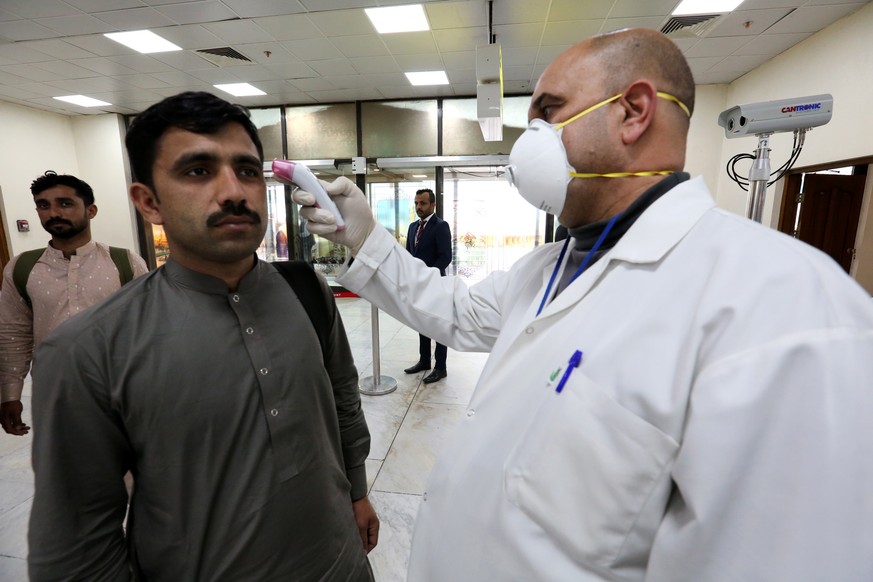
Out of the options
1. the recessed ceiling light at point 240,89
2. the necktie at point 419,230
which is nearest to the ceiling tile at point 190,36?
the recessed ceiling light at point 240,89

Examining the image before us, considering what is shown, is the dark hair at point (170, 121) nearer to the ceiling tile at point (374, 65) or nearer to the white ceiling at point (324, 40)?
the white ceiling at point (324, 40)

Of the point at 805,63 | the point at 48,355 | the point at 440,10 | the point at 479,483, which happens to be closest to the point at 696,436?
the point at 479,483

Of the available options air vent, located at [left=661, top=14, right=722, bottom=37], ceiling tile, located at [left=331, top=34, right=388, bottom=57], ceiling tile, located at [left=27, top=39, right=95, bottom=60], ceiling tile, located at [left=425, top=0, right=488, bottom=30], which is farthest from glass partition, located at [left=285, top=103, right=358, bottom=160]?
air vent, located at [left=661, top=14, right=722, bottom=37]

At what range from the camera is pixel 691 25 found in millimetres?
4305

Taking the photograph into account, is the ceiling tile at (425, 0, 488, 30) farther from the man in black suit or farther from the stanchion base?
the stanchion base

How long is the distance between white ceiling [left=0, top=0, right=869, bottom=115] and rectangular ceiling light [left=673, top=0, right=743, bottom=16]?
0.11m

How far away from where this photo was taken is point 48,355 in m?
0.75

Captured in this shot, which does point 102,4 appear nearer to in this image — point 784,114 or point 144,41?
point 144,41

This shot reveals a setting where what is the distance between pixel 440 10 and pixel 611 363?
14.6 ft

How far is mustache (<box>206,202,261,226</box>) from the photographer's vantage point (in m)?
0.88

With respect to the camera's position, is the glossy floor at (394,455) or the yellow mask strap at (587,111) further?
the glossy floor at (394,455)

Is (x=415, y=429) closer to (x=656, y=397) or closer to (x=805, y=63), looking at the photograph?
(x=656, y=397)

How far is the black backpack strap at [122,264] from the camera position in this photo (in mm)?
1964

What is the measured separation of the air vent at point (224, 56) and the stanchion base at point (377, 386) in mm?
4350
